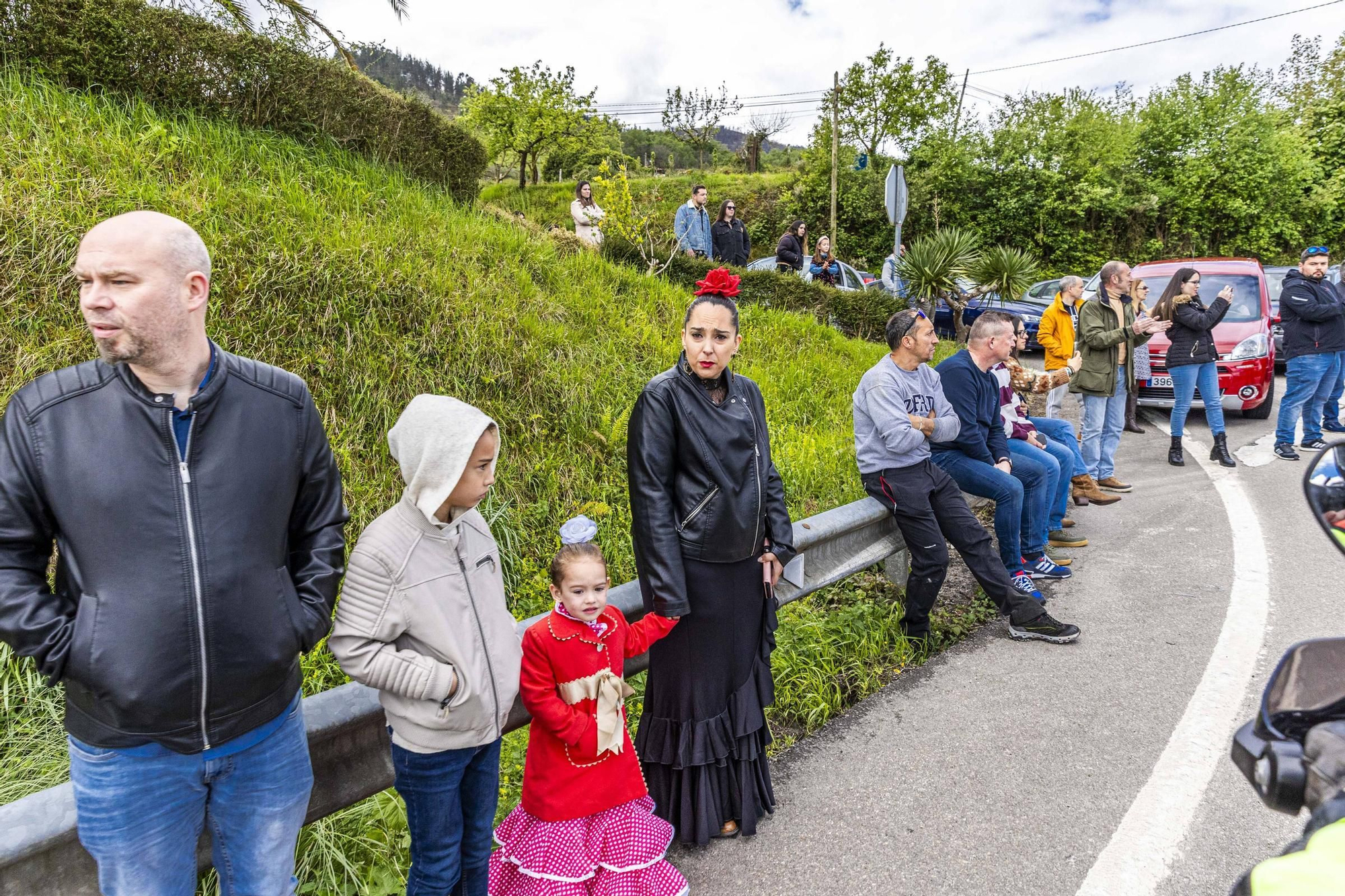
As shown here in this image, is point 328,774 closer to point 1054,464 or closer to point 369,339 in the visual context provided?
point 369,339

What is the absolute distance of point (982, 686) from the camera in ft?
14.1

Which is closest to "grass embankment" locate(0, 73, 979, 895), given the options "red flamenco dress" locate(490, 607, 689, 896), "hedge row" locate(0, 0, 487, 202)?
"hedge row" locate(0, 0, 487, 202)

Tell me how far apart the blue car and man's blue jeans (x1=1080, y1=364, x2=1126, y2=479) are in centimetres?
603

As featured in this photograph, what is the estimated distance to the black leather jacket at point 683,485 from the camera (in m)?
3.21

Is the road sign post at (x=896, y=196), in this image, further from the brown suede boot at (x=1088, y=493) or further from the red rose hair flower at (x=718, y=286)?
the red rose hair flower at (x=718, y=286)

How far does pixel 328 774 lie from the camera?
2.65 m

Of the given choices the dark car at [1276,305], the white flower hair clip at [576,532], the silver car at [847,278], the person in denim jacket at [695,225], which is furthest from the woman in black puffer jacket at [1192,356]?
the white flower hair clip at [576,532]

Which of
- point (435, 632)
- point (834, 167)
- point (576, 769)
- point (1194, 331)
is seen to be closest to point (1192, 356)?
point (1194, 331)

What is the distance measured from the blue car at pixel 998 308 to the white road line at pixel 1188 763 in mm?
9559

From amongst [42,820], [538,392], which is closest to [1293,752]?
[42,820]

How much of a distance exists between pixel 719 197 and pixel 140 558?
33.4 m

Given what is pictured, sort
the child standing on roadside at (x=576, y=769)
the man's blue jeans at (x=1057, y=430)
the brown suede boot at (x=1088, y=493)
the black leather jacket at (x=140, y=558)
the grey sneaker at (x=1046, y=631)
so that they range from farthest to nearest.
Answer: the brown suede boot at (x=1088, y=493)
the man's blue jeans at (x=1057, y=430)
the grey sneaker at (x=1046, y=631)
the child standing on roadside at (x=576, y=769)
the black leather jacket at (x=140, y=558)

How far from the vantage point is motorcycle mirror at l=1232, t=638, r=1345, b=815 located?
155 centimetres

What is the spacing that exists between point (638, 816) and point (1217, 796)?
2.28 metres
